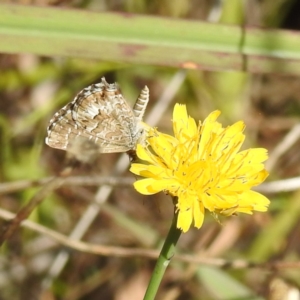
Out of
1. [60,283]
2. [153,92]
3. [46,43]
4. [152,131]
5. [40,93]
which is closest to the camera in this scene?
[152,131]

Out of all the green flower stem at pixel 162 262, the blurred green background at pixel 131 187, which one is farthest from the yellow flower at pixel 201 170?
the blurred green background at pixel 131 187

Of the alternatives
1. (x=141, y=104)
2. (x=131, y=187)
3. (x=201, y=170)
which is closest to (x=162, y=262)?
(x=201, y=170)

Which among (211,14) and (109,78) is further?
(109,78)

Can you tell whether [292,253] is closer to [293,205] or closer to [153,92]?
[293,205]

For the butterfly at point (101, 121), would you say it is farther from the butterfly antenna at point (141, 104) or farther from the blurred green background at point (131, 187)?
the blurred green background at point (131, 187)

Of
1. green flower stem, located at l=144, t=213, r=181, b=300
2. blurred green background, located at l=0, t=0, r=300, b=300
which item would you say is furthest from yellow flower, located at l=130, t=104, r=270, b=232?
blurred green background, located at l=0, t=0, r=300, b=300

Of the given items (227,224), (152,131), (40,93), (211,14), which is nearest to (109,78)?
(40,93)

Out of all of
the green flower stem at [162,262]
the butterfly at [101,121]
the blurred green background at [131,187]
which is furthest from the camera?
the blurred green background at [131,187]
